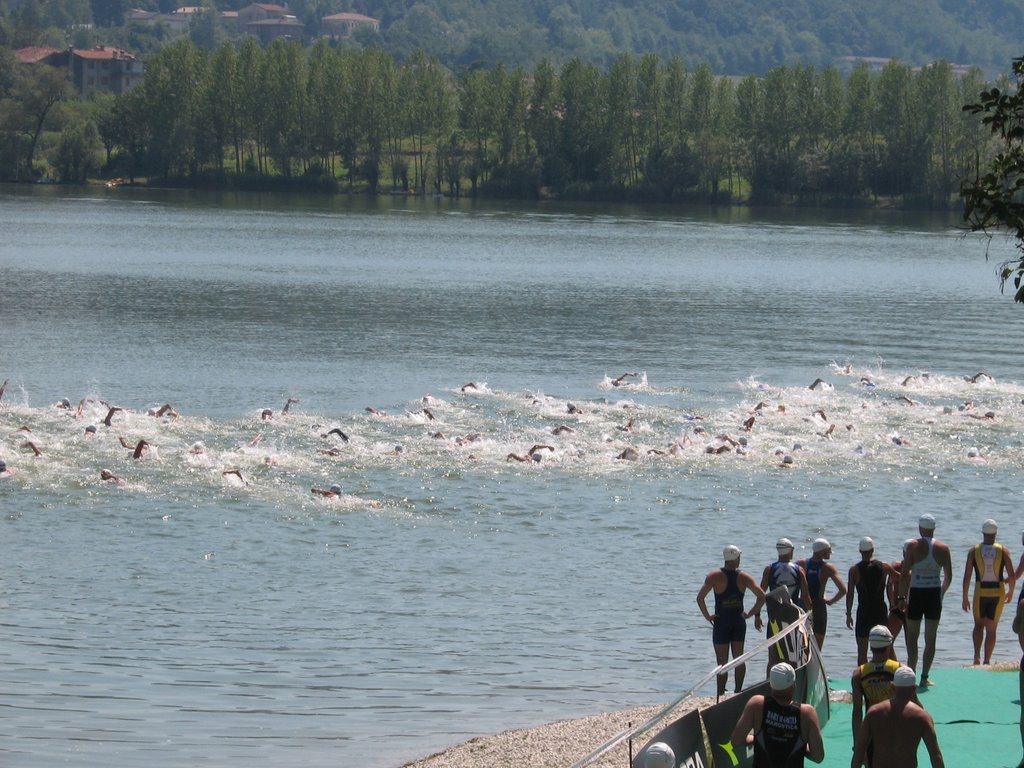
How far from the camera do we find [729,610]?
18.5m

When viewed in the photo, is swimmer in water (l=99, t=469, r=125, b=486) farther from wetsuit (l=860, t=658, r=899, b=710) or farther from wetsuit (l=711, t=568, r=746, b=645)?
wetsuit (l=860, t=658, r=899, b=710)

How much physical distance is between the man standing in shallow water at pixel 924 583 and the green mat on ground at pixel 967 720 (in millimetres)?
548

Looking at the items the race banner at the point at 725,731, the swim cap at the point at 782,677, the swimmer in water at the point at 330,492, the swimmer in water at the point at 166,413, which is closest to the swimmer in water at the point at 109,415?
the swimmer in water at the point at 166,413

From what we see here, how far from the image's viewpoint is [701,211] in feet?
505

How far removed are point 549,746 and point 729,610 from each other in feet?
9.60

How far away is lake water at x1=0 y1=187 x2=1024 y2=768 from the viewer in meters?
19.9

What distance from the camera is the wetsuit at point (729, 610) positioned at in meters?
18.4

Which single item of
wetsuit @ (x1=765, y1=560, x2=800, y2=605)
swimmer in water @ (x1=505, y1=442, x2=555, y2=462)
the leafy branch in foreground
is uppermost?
the leafy branch in foreground

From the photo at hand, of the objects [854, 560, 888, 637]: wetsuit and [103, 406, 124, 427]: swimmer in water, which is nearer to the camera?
[854, 560, 888, 637]: wetsuit

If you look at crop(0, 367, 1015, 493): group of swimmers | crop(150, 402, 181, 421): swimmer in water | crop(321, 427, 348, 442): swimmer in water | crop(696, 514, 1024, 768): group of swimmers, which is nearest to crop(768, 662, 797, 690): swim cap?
crop(696, 514, 1024, 768): group of swimmers

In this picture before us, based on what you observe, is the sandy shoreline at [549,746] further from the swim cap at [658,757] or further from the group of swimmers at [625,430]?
the group of swimmers at [625,430]

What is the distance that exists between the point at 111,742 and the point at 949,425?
28804mm

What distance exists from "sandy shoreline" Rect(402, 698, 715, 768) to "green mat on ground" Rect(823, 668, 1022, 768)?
197cm

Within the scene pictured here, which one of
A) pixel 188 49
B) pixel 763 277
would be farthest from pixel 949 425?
pixel 188 49
